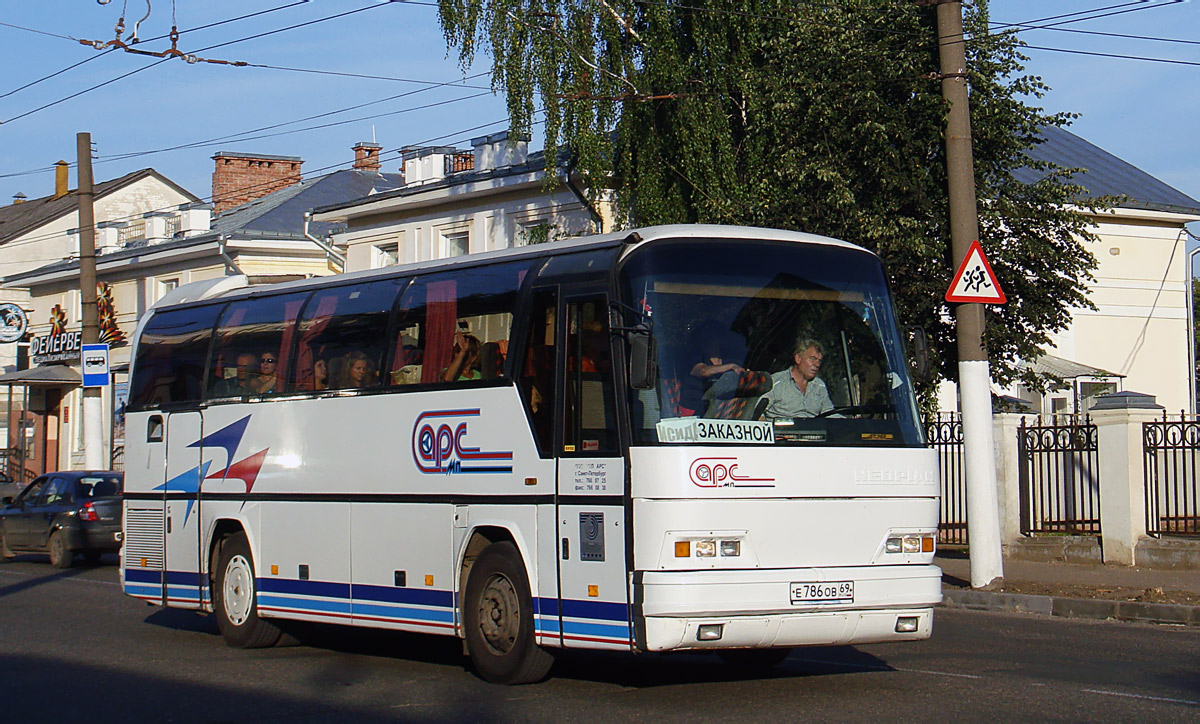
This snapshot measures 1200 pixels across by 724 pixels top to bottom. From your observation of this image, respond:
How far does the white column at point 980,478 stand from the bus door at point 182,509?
26.3 ft

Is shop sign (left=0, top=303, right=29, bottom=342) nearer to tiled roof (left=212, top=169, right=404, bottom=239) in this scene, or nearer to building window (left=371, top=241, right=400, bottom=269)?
tiled roof (left=212, top=169, right=404, bottom=239)

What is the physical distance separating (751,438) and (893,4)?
13070mm

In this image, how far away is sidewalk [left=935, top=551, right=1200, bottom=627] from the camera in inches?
543

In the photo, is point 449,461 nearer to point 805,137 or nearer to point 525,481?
point 525,481

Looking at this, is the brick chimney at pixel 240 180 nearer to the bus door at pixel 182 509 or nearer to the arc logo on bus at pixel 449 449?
the bus door at pixel 182 509

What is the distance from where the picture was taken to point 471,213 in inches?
1350

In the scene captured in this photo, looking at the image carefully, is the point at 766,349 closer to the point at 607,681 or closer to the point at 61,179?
the point at 607,681

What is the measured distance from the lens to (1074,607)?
14.3 m

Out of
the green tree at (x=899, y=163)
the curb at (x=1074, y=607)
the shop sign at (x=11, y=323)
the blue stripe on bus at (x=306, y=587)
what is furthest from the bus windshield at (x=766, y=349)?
the shop sign at (x=11, y=323)

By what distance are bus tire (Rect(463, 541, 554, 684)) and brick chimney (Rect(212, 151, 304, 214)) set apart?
45.0 metres

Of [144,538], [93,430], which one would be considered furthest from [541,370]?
[93,430]

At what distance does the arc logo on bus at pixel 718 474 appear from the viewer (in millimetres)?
8555

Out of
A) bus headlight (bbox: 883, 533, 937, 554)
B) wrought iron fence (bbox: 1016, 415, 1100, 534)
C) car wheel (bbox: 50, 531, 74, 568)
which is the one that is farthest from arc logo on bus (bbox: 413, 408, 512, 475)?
car wheel (bbox: 50, 531, 74, 568)

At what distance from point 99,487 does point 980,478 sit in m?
14.6
